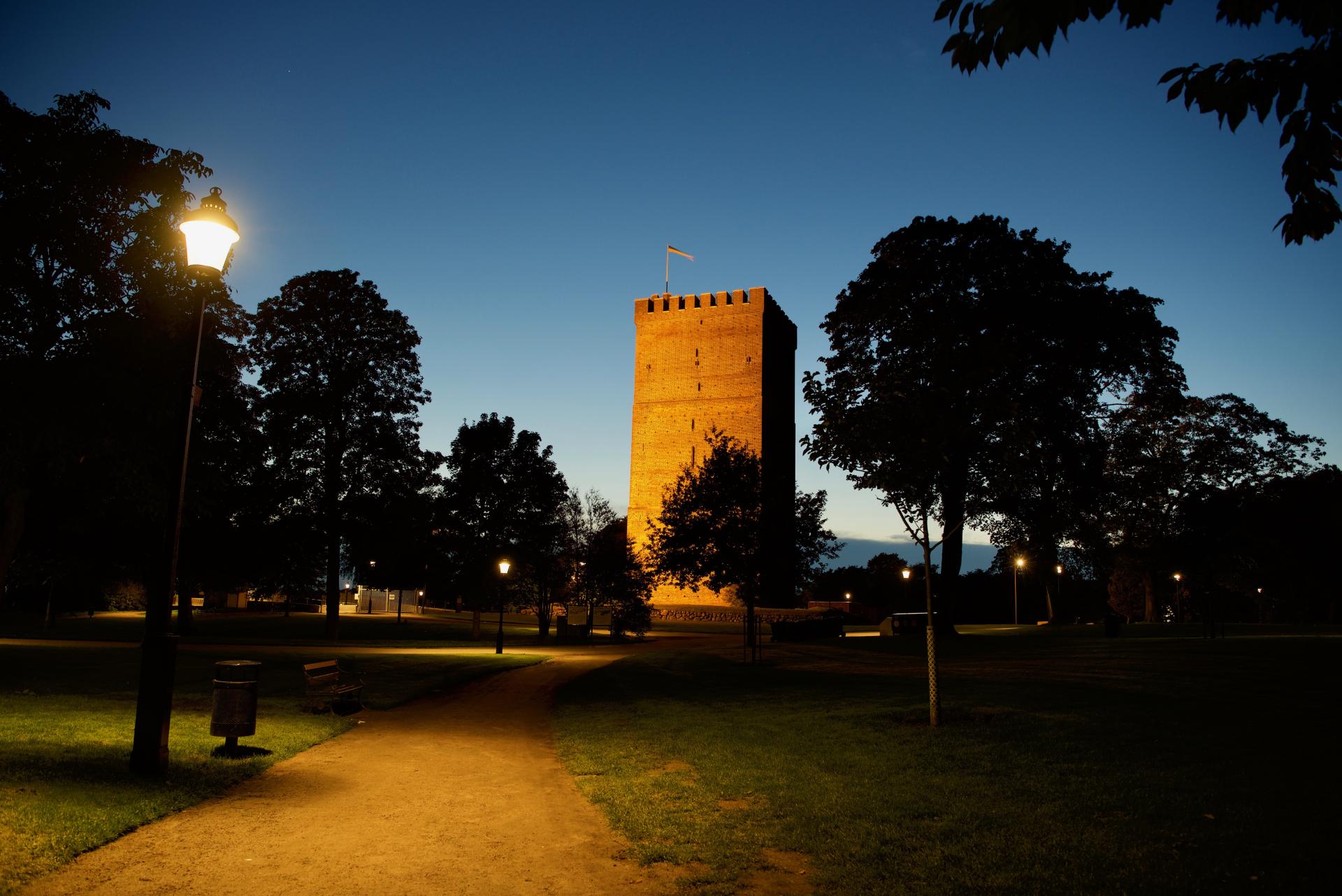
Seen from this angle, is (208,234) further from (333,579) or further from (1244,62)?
(333,579)

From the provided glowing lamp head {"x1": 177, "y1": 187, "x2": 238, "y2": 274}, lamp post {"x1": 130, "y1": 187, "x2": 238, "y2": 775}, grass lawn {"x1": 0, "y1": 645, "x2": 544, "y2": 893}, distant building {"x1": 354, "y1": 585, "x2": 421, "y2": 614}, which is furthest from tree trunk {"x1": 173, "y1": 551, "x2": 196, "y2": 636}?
distant building {"x1": 354, "y1": 585, "x2": 421, "y2": 614}

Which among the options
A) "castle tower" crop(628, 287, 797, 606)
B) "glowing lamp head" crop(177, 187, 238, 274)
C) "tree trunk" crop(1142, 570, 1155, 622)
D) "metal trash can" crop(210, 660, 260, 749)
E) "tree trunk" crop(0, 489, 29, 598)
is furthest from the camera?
"castle tower" crop(628, 287, 797, 606)

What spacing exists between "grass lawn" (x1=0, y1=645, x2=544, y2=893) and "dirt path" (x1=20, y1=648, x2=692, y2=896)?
0.84 ft

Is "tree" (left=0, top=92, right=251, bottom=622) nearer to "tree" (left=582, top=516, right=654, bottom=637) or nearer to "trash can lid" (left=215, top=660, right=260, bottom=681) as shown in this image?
"trash can lid" (left=215, top=660, right=260, bottom=681)

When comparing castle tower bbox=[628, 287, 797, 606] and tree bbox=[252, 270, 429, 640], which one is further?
castle tower bbox=[628, 287, 797, 606]

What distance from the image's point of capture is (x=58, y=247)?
51.5ft

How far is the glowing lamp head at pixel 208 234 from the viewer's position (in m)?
7.98

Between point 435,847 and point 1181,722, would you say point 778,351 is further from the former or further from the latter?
point 435,847

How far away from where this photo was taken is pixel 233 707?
29.7 feet

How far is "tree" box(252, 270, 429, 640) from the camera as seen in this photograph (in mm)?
30984

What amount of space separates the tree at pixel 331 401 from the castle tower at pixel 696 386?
25.5 m

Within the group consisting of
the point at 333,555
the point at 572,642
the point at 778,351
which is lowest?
the point at 572,642

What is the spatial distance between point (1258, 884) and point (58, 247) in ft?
64.6

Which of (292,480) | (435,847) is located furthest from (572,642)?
(435,847)
